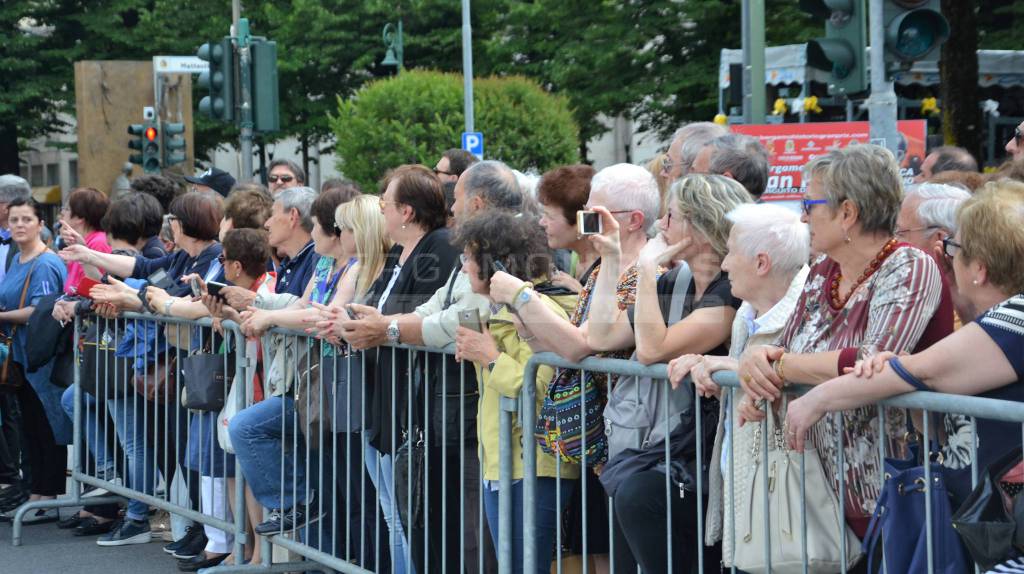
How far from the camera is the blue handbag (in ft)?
11.4

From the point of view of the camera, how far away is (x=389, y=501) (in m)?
6.09

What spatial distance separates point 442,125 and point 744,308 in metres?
24.9

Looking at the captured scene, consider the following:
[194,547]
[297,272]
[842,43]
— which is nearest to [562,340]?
[297,272]

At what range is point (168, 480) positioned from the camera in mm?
7887

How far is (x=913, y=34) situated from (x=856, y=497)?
498 cm

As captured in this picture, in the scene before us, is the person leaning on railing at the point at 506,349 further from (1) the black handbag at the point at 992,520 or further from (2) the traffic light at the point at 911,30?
(2) the traffic light at the point at 911,30

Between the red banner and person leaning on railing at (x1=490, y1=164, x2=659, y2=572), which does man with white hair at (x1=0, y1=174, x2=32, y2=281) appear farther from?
person leaning on railing at (x1=490, y1=164, x2=659, y2=572)

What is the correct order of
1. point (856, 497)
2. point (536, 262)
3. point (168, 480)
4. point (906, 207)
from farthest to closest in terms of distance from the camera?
point (168, 480) < point (536, 262) < point (906, 207) < point (856, 497)

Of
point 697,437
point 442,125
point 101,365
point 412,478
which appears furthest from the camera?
point 442,125

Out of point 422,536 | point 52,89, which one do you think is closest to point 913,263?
point 422,536

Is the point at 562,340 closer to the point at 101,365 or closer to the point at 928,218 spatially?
the point at 928,218

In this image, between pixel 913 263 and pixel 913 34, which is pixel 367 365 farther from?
pixel 913 34

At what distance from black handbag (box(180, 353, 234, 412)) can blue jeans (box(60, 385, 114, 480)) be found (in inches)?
65.9

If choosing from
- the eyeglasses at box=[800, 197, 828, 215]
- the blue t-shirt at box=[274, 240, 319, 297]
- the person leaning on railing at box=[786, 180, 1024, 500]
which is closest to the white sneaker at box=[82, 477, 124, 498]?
the blue t-shirt at box=[274, 240, 319, 297]
